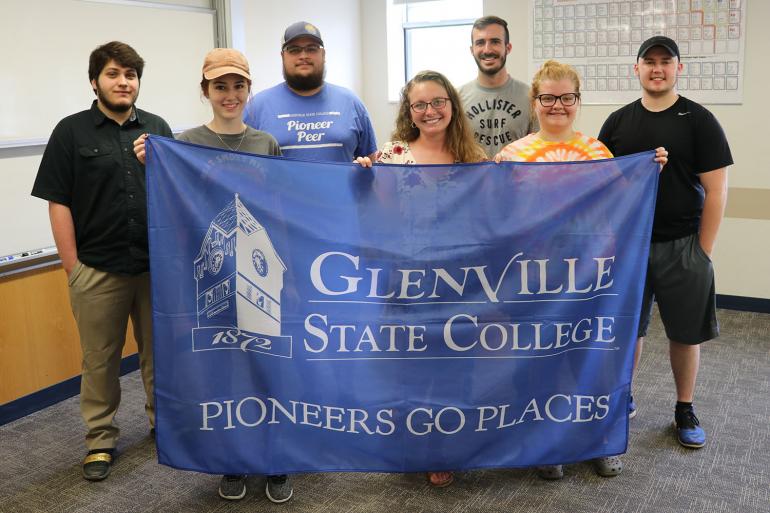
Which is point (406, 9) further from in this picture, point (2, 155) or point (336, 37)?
point (2, 155)

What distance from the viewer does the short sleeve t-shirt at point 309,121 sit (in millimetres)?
3135

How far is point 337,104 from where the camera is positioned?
10.6ft

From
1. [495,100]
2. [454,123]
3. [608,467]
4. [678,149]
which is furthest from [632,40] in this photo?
[608,467]

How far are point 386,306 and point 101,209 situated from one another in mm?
1133

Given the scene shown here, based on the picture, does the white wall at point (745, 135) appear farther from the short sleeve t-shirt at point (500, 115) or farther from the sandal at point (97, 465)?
the sandal at point (97, 465)

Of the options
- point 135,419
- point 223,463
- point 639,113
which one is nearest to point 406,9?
point 639,113

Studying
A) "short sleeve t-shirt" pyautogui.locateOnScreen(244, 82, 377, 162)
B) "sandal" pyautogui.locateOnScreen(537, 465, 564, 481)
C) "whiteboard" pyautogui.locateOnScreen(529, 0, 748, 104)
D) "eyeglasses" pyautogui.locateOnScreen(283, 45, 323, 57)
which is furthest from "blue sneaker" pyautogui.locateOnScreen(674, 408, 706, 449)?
"whiteboard" pyautogui.locateOnScreen(529, 0, 748, 104)

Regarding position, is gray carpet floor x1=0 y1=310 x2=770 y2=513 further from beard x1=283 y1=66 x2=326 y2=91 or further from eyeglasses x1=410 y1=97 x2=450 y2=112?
beard x1=283 y1=66 x2=326 y2=91

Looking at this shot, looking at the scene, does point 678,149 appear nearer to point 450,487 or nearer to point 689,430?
point 689,430

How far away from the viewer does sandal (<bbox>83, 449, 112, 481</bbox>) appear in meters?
2.90

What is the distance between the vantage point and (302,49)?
123 inches

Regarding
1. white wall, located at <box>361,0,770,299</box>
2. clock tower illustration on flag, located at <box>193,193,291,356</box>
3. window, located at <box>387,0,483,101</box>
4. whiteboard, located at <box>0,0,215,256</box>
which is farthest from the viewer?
window, located at <box>387,0,483,101</box>

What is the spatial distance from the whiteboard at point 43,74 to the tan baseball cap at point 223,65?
1.18 meters

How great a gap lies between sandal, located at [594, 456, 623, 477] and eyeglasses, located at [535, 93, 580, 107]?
1282mm
